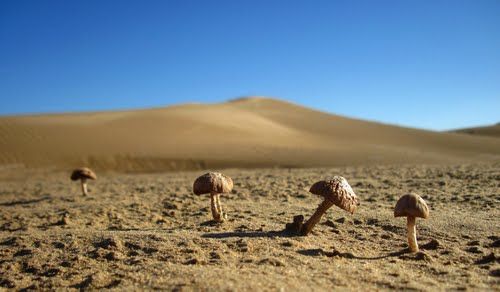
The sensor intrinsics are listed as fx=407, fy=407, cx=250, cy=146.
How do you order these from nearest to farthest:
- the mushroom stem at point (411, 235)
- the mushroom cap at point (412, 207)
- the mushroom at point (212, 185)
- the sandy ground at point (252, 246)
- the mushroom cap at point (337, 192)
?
the sandy ground at point (252, 246), the mushroom cap at point (412, 207), the mushroom stem at point (411, 235), the mushroom cap at point (337, 192), the mushroom at point (212, 185)

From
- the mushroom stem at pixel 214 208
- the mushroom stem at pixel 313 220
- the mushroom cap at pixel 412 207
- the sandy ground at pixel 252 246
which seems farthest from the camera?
the mushroom stem at pixel 214 208

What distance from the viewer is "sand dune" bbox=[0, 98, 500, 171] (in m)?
21.5

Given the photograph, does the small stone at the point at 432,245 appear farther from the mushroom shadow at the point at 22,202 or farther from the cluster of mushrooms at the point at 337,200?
the mushroom shadow at the point at 22,202

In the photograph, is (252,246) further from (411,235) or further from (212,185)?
(411,235)

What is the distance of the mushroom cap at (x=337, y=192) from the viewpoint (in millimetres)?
5336

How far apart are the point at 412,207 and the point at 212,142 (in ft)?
70.3

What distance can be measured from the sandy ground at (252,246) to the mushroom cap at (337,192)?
604 millimetres

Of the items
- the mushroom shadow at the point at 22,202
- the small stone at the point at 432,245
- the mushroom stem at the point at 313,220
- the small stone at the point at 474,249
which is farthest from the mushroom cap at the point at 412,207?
the mushroom shadow at the point at 22,202

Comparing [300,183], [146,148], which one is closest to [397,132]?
[146,148]

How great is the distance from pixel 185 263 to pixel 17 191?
37.9ft

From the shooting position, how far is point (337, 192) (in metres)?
5.35

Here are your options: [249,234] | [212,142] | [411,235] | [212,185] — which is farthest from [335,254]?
Answer: [212,142]

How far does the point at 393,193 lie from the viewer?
9.52 m

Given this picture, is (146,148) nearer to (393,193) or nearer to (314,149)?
(314,149)
